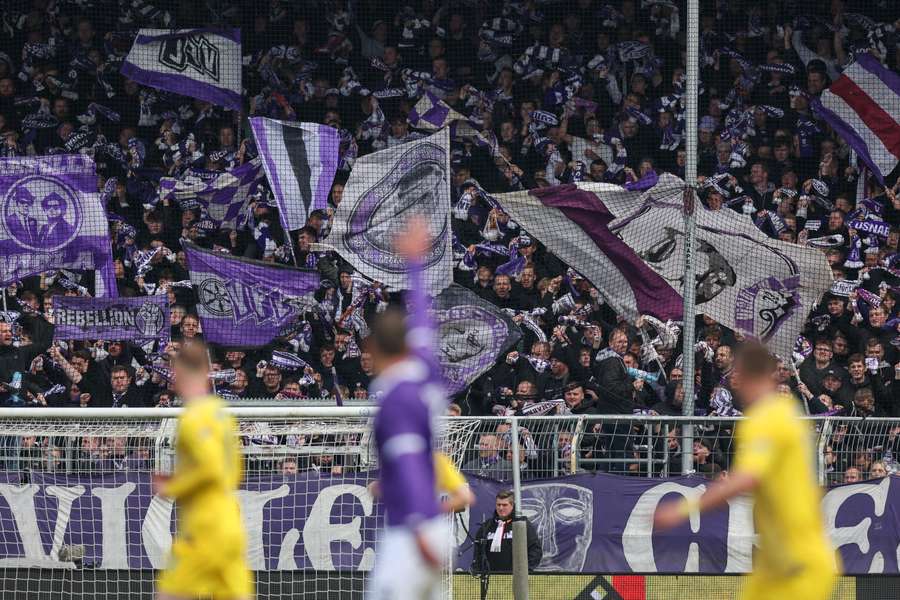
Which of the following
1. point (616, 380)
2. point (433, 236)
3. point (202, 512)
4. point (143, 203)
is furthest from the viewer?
point (143, 203)

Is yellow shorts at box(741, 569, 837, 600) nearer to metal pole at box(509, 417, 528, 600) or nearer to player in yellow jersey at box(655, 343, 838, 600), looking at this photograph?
player in yellow jersey at box(655, 343, 838, 600)

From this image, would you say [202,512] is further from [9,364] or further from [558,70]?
[558,70]

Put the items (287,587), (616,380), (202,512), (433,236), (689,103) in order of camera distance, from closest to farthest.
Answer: (202,512) → (287,587) → (689,103) → (616,380) → (433,236)

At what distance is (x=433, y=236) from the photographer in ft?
45.9

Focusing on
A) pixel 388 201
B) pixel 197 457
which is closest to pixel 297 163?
pixel 388 201

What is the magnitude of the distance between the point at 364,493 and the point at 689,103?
449 cm

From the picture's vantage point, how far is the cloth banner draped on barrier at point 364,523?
1064cm

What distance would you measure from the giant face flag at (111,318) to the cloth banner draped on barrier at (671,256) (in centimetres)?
366

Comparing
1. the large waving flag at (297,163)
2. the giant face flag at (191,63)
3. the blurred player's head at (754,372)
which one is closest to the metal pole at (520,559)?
the blurred player's head at (754,372)

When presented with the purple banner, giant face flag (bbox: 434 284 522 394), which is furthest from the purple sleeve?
the purple banner

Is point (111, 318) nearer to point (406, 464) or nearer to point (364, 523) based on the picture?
point (364, 523)

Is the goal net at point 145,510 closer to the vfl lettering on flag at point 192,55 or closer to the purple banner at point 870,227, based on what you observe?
the vfl lettering on flag at point 192,55

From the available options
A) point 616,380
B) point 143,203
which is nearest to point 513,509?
point 616,380

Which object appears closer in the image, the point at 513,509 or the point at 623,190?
the point at 513,509
